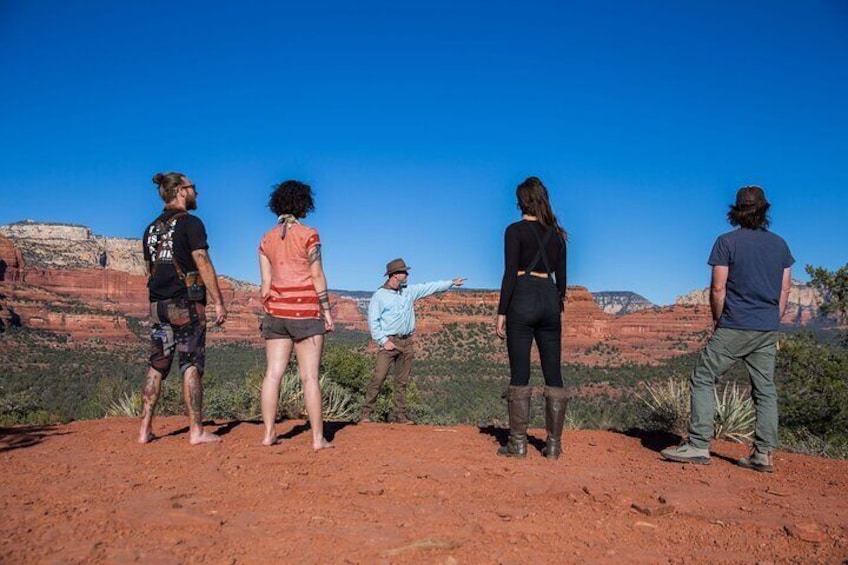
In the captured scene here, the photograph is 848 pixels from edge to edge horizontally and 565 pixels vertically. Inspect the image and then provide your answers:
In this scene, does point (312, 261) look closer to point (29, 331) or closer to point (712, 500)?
point (712, 500)

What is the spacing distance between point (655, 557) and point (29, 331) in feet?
264

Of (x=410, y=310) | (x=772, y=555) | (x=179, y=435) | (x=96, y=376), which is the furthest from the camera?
(x=96, y=376)

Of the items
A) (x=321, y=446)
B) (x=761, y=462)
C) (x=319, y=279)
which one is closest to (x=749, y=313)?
(x=761, y=462)

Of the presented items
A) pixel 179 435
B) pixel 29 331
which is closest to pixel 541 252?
pixel 179 435

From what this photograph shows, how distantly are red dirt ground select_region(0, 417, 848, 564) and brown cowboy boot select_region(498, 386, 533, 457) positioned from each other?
20 centimetres

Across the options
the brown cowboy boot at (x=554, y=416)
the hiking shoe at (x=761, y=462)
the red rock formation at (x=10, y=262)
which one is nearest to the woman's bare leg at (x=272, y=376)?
the brown cowboy boot at (x=554, y=416)

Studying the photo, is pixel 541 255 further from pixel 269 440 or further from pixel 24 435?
pixel 24 435

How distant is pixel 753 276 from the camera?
207 inches

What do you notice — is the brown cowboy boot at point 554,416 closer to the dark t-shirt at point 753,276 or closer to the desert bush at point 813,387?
the dark t-shirt at point 753,276

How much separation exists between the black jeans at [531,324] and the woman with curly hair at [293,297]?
1.49 meters

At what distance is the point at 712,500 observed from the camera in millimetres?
4203

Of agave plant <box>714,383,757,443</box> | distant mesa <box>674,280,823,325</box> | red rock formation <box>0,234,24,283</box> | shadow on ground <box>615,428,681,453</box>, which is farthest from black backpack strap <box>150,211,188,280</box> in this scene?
distant mesa <box>674,280,823,325</box>

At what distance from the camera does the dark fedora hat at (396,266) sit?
25.7ft

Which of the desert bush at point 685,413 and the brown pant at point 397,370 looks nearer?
the brown pant at point 397,370
